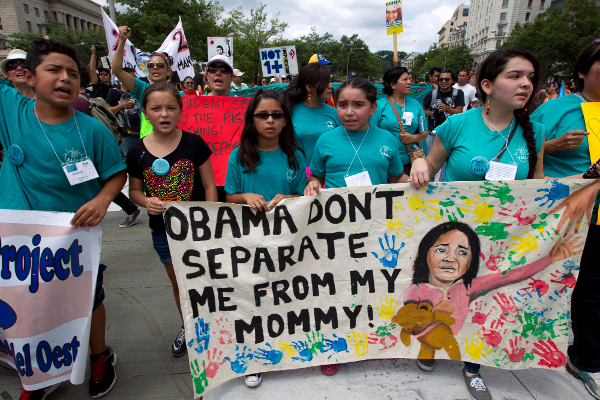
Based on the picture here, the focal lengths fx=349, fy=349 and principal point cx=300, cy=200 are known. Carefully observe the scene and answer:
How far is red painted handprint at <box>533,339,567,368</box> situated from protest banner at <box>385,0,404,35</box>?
24.5ft

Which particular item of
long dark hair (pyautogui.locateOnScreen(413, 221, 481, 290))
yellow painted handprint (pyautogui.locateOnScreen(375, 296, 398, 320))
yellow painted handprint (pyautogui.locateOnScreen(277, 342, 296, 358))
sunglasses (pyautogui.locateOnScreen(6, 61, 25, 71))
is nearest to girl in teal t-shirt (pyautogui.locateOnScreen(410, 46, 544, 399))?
long dark hair (pyautogui.locateOnScreen(413, 221, 481, 290))

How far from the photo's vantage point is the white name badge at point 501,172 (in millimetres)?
1972

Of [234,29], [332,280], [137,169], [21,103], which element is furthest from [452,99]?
[234,29]

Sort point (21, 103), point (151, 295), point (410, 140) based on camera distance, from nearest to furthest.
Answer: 1. point (21, 103)
2. point (151, 295)
3. point (410, 140)

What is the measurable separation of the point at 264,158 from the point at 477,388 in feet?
6.15

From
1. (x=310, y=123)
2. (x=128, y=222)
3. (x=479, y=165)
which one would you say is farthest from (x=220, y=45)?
(x=479, y=165)

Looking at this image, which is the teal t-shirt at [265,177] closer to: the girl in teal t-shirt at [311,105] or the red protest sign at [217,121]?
the girl in teal t-shirt at [311,105]

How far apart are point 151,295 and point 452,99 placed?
552 centimetres

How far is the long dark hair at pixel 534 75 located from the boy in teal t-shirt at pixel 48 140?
2.27m

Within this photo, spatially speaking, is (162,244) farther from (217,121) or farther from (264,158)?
(217,121)

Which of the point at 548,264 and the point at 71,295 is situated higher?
the point at 71,295

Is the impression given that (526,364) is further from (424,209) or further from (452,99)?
(452,99)

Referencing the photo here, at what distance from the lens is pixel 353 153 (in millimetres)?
2307

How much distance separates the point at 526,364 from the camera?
206 centimetres
